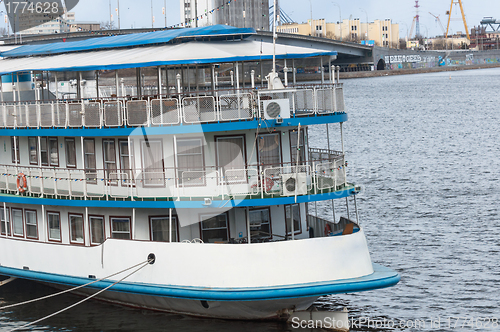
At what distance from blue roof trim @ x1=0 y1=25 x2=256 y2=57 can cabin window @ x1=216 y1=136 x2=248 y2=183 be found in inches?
137

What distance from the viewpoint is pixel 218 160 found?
1875 cm

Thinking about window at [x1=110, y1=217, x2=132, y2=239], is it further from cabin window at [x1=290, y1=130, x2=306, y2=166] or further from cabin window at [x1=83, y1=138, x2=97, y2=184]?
cabin window at [x1=290, y1=130, x2=306, y2=166]

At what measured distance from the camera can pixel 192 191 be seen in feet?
61.5

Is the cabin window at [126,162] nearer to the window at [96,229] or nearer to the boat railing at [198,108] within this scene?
the boat railing at [198,108]

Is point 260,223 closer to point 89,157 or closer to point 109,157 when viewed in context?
point 109,157

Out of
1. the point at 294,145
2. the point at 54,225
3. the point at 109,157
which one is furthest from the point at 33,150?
the point at 294,145

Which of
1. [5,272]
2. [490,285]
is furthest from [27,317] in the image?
[490,285]

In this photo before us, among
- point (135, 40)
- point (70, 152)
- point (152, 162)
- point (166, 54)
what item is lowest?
point (152, 162)

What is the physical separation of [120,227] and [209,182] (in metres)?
3.03

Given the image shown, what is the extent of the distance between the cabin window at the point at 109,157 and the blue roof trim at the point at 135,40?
128 inches

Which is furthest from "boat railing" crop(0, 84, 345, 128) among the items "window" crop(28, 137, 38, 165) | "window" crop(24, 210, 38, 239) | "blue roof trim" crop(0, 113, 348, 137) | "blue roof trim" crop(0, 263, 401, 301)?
"blue roof trim" crop(0, 263, 401, 301)

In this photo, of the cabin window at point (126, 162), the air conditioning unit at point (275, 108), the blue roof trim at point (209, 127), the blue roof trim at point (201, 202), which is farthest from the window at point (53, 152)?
the air conditioning unit at point (275, 108)

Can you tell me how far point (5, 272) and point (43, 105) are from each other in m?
5.26

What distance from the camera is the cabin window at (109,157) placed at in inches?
787
